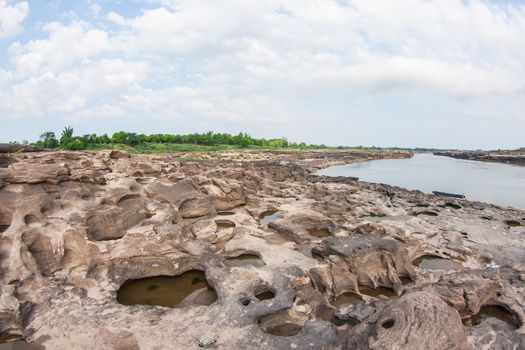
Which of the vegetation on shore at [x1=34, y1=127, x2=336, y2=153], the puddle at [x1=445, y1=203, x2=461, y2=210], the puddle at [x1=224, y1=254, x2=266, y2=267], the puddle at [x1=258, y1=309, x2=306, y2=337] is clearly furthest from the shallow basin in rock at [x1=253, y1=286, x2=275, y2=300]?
the vegetation on shore at [x1=34, y1=127, x2=336, y2=153]

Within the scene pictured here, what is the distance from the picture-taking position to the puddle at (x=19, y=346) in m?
7.64

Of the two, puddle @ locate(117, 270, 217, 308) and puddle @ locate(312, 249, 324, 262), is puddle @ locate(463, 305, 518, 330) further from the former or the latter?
puddle @ locate(117, 270, 217, 308)

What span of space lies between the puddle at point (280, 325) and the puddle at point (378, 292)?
148 inches

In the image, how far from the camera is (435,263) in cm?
1421

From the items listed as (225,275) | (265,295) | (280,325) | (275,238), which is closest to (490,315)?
(280,325)

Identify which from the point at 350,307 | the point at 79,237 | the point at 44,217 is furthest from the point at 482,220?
the point at 44,217

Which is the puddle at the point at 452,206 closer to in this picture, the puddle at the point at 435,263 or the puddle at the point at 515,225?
the puddle at the point at 515,225

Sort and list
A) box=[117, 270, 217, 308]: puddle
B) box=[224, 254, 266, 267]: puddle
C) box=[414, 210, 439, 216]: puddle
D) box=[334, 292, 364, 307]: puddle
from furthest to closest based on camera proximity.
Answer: box=[414, 210, 439, 216]: puddle < box=[224, 254, 266, 267]: puddle < box=[334, 292, 364, 307]: puddle < box=[117, 270, 217, 308]: puddle

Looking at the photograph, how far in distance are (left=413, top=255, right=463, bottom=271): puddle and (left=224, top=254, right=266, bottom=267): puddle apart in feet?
22.3

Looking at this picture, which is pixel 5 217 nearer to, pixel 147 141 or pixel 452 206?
pixel 452 206

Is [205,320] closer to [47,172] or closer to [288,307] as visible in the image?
[288,307]

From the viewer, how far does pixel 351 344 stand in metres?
6.41

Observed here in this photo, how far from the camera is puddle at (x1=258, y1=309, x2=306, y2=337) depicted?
8586 mm

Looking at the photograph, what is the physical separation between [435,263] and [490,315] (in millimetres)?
4221
